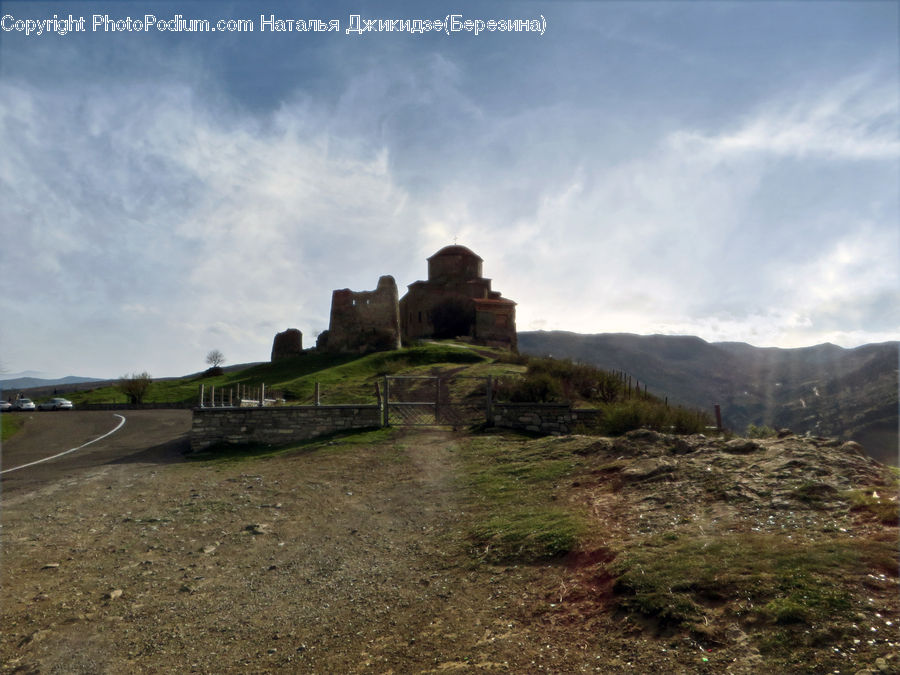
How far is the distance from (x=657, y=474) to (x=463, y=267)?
52393mm

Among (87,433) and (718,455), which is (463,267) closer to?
(87,433)

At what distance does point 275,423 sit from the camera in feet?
55.9

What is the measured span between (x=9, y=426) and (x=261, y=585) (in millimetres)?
30242

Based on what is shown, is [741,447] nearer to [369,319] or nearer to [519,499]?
[519,499]

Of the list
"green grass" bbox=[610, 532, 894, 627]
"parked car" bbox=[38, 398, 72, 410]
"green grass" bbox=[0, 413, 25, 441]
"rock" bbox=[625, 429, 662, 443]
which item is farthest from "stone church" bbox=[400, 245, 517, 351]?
"green grass" bbox=[610, 532, 894, 627]

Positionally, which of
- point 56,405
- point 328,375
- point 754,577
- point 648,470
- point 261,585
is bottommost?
point 261,585

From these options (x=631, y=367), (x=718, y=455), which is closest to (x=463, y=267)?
(x=631, y=367)

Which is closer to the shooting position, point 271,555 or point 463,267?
point 271,555

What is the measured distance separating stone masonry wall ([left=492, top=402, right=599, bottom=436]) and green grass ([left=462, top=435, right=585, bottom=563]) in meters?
1.85

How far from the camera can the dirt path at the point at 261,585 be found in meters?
4.59

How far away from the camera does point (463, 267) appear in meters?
59.4

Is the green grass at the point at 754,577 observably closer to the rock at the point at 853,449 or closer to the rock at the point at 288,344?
the rock at the point at 853,449

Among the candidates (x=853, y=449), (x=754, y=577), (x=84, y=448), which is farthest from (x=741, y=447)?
(x=84, y=448)

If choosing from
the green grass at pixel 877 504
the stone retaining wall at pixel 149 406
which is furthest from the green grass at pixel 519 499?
the stone retaining wall at pixel 149 406
